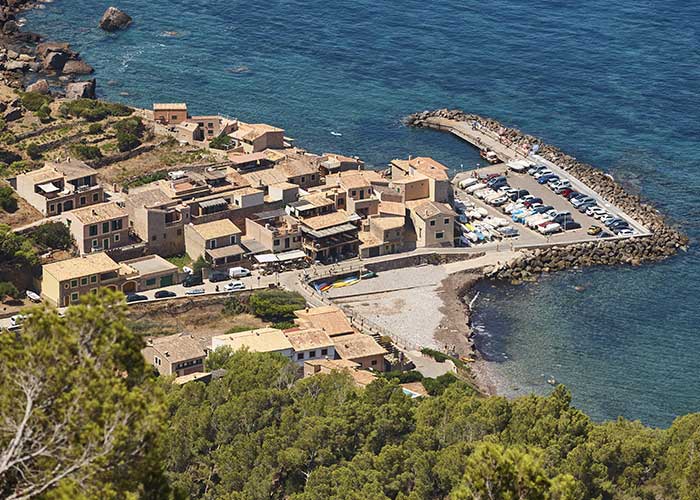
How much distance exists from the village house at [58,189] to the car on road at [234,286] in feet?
36.7

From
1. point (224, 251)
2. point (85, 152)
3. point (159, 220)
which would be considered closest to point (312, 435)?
point (224, 251)

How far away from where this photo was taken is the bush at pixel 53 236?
81.2 meters

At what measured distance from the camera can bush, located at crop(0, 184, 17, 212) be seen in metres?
84.2

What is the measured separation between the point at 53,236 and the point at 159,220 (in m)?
6.83

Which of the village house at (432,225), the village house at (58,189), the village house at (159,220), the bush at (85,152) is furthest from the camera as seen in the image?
the bush at (85,152)

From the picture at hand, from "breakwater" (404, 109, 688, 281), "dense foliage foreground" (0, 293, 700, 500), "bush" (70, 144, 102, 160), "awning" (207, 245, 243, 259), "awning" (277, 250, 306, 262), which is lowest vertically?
"breakwater" (404, 109, 688, 281)

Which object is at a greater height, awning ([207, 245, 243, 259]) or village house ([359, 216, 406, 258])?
awning ([207, 245, 243, 259])

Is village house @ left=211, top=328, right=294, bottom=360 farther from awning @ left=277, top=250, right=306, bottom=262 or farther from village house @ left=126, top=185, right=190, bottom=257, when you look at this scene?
village house @ left=126, top=185, right=190, bottom=257

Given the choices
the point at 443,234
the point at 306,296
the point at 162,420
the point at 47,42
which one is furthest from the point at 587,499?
the point at 47,42

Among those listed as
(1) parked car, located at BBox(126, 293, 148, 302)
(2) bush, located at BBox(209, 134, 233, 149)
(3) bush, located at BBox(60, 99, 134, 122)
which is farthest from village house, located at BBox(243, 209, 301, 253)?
(3) bush, located at BBox(60, 99, 134, 122)

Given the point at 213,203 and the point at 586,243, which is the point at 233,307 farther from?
the point at 586,243

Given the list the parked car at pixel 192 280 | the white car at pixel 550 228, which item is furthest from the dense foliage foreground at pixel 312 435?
the white car at pixel 550 228

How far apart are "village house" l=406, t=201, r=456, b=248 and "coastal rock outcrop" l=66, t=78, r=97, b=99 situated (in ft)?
110

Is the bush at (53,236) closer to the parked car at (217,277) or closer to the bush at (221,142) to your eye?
the parked car at (217,277)
